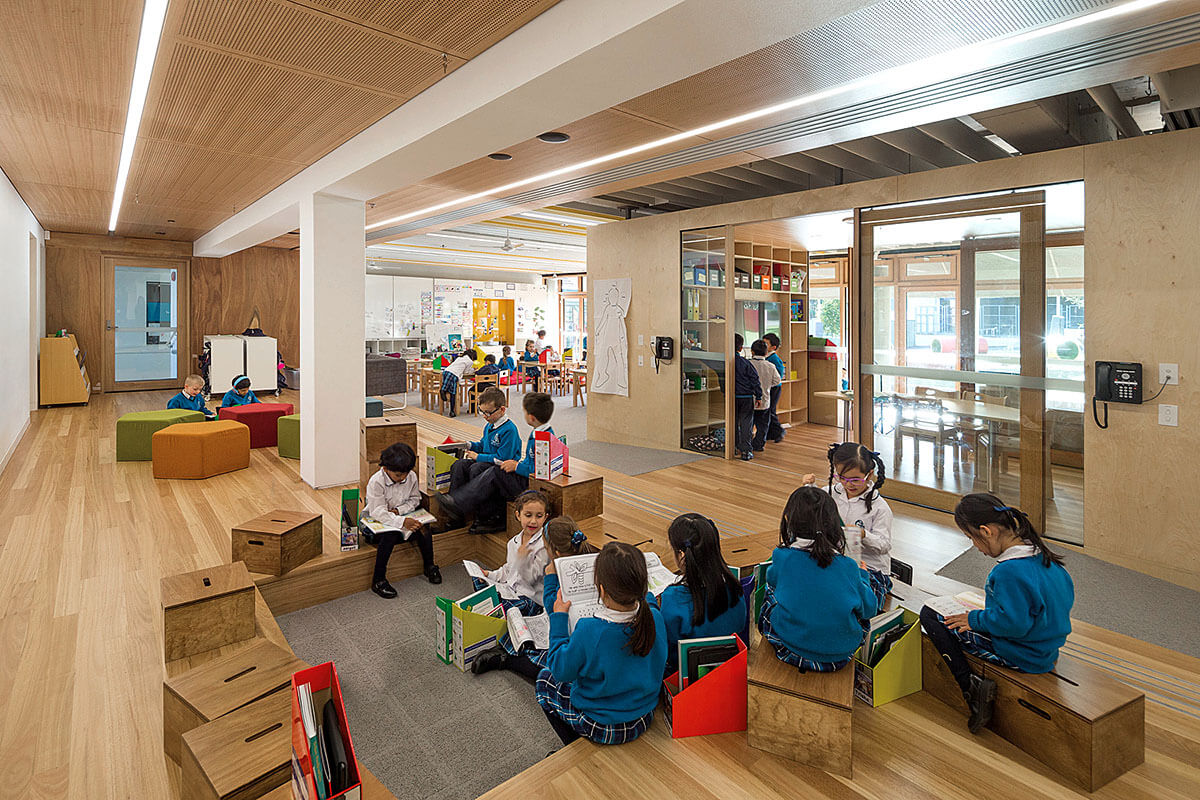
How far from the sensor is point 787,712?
216 centimetres

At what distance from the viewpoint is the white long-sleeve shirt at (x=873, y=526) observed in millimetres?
3076

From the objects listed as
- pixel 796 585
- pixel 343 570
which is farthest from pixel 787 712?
pixel 343 570

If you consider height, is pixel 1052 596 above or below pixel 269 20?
below

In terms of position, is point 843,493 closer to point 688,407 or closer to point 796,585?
point 796,585

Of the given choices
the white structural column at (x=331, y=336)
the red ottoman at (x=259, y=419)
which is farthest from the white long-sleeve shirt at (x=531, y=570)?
the red ottoman at (x=259, y=419)

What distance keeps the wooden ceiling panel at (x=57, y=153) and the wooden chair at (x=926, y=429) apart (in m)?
6.62

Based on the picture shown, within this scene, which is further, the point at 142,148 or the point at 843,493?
the point at 142,148

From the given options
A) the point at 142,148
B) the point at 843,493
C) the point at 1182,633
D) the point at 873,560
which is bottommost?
the point at 1182,633

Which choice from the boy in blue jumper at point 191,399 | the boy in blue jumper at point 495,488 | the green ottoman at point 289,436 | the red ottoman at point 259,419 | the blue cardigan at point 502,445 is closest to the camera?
the boy in blue jumper at point 495,488

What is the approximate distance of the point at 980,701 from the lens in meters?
2.28

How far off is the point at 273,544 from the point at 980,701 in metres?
3.44

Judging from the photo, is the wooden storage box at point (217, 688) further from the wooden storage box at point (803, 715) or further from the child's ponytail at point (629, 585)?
the wooden storage box at point (803, 715)

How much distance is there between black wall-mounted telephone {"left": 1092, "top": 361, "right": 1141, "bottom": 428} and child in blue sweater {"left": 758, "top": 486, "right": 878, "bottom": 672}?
2873 mm

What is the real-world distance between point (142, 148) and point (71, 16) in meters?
2.66
